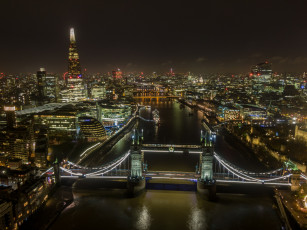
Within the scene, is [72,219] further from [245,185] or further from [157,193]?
[245,185]

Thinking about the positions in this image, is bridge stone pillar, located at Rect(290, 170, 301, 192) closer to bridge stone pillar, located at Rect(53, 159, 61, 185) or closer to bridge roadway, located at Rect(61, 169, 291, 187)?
bridge roadway, located at Rect(61, 169, 291, 187)

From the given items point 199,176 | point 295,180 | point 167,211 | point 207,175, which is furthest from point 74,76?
point 295,180

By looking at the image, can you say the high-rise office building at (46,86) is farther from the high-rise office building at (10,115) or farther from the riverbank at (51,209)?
the riverbank at (51,209)

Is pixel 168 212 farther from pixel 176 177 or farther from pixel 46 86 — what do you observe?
pixel 46 86

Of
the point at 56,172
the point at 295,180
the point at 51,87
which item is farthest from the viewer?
the point at 51,87

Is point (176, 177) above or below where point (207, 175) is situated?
below

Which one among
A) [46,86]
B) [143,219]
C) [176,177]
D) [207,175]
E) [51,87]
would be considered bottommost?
[143,219]
